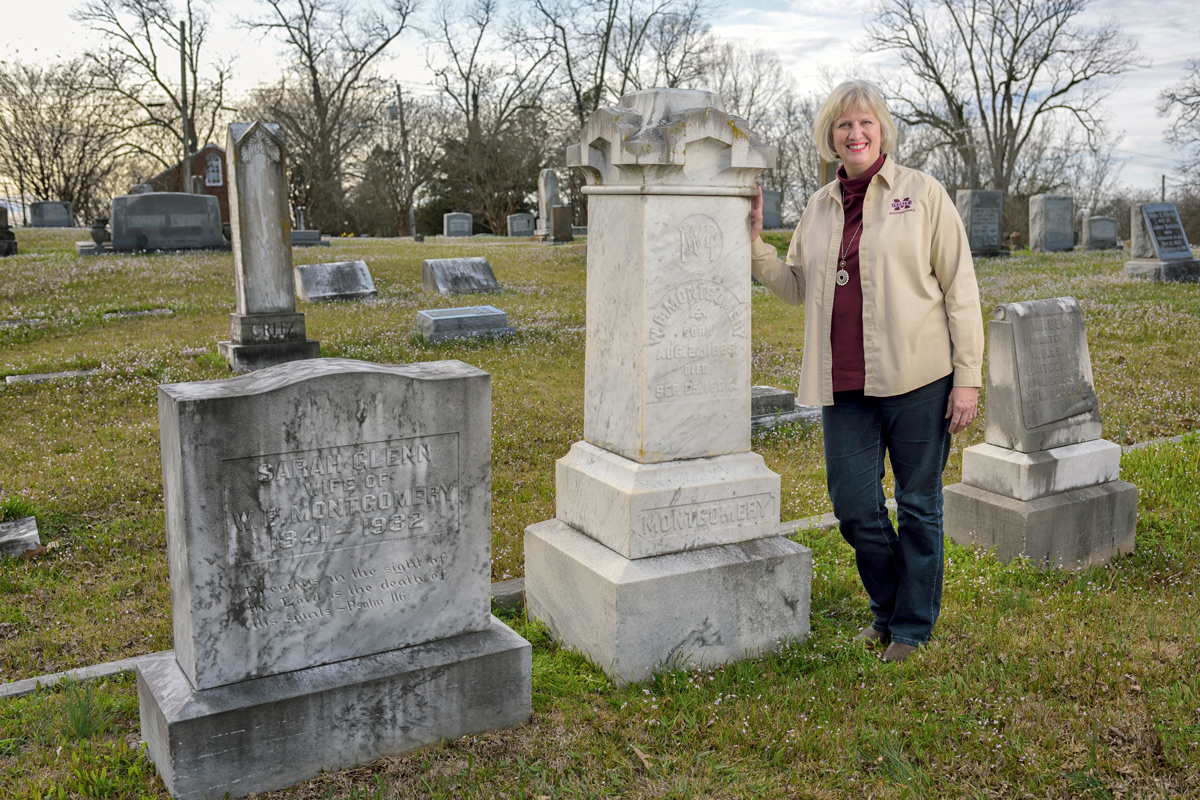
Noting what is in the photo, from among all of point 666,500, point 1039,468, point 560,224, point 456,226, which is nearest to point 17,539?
point 666,500

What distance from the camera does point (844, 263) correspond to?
11.9 feet

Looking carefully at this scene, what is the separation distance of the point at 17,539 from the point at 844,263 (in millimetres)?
4480

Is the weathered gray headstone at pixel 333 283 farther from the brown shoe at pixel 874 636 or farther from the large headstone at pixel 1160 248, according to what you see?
the large headstone at pixel 1160 248

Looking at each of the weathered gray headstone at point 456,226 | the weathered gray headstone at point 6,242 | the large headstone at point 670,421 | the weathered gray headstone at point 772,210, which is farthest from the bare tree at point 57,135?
the large headstone at point 670,421

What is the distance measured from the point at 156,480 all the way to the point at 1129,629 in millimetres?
5674

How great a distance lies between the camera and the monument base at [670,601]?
11.6 feet

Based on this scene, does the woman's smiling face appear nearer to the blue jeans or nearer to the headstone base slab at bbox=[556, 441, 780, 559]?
the blue jeans

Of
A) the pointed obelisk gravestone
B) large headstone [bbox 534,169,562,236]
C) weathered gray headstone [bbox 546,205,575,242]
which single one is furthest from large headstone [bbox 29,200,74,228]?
the pointed obelisk gravestone

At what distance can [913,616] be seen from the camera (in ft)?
12.2

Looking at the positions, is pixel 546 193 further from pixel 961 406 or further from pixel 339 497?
pixel 339 497

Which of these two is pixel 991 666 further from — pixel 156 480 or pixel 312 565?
pixel 156 480

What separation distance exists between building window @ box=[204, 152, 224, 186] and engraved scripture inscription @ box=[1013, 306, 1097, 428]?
40771 millimetres

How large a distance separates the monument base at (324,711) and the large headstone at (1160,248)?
669 inches

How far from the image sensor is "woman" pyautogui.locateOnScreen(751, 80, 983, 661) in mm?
3502
